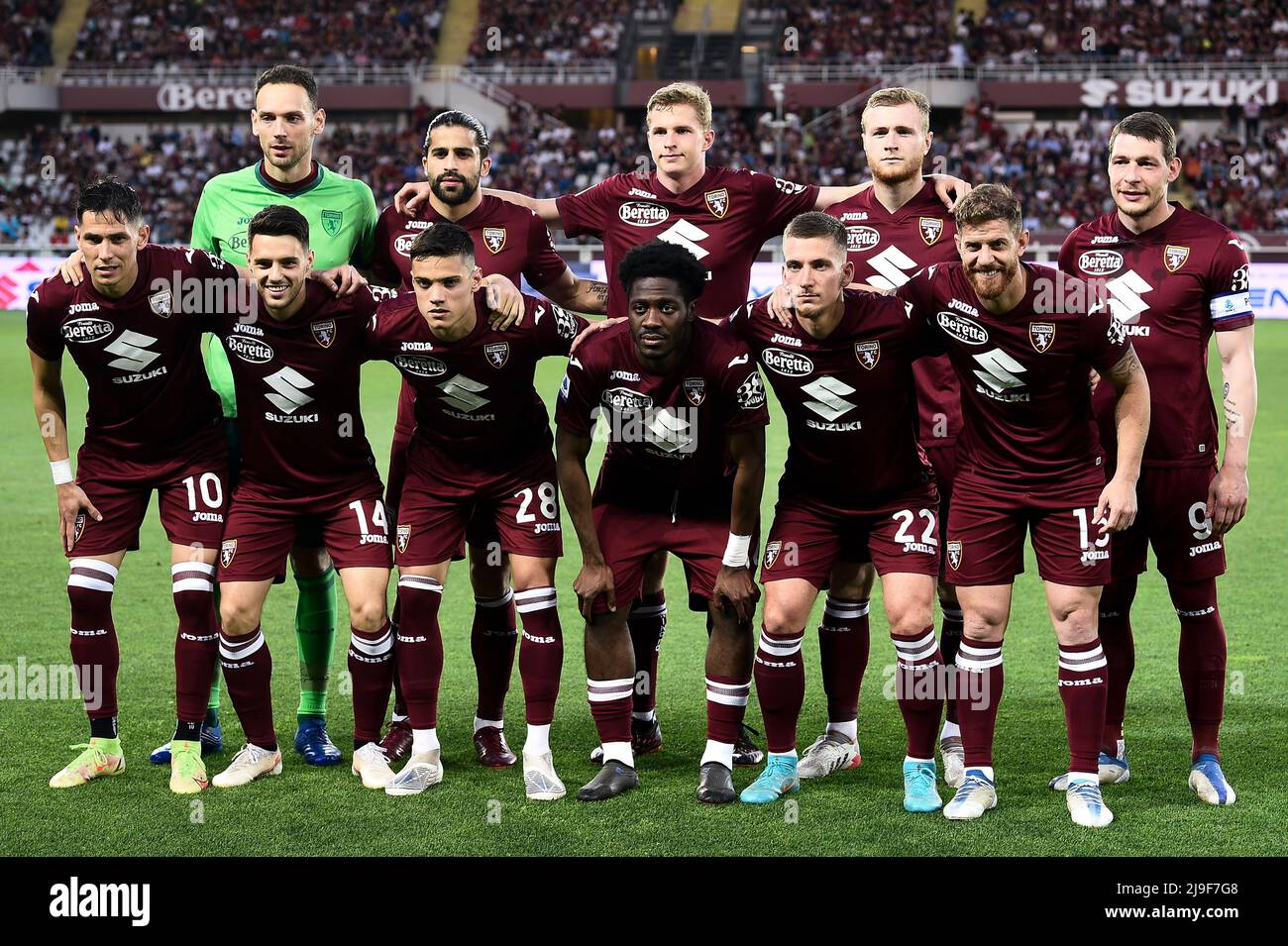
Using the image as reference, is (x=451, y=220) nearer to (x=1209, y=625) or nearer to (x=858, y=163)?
(x=1209, y=625)

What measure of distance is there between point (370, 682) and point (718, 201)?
2400mm

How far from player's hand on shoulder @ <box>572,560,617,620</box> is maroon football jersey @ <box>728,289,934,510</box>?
80 cm

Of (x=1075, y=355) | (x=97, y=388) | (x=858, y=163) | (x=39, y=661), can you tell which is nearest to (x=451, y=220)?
(x=97, y=388)

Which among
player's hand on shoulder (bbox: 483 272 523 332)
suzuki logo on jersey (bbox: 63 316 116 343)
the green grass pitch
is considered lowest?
the green grass pitch

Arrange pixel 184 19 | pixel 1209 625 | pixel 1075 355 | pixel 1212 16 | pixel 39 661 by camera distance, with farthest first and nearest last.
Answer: pixel 184 19
pixel 1212 16
pixel 39 661
pixel 1209 625
pixel 1075 355

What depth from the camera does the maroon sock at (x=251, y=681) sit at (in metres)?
5.55

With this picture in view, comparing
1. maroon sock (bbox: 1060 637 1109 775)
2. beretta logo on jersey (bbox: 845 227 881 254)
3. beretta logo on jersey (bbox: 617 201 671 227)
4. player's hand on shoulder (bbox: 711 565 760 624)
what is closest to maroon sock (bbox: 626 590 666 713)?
player's hand on shoulder (bbox: 711 565 760 624)

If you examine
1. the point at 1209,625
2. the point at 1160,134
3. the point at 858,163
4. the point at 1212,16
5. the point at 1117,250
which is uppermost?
the point at 1212,16

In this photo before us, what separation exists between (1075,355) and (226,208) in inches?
137

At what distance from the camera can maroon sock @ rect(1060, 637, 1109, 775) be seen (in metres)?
5.13

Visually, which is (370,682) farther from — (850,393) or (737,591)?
(850,393)

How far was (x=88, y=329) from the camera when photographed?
556cm

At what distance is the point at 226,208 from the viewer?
6148 mm

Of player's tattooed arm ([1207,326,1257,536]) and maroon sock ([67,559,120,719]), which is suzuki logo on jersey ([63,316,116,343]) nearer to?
maroon sock ([67,559,120,719])
